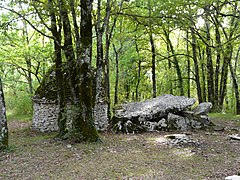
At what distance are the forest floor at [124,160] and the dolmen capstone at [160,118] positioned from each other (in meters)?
1.61

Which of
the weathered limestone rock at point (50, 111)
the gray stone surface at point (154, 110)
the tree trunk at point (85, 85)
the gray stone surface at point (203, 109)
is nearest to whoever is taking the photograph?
the tree trunk at point (85, 85)

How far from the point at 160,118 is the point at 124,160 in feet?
16.1

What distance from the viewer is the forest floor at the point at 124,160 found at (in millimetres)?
4789

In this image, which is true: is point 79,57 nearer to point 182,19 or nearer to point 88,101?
point 88,101

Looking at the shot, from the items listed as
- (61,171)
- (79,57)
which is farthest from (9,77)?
(61,171)

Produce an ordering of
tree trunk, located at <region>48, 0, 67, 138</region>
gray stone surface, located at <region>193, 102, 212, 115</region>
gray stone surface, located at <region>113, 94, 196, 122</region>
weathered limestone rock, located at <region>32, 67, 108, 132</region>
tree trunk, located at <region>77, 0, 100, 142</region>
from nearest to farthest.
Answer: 1. tree trunk, located at <region>77, 0, 100, 142</region>
2. tree trunk, located at <region>48, 0, 67, 138</region>
3. gray stone surface, located at <region>113, 94, 196, 122</region>
4. weathered limestone rock, located at <region>32, 67, 108, 132</region>
5. gray stone surface, located at <region>193, 102, 212, 115</region>

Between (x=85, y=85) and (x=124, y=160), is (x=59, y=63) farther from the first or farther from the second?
(x=124, y=160)

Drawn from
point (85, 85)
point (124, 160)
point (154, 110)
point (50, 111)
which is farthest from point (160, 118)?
point (124, 160)

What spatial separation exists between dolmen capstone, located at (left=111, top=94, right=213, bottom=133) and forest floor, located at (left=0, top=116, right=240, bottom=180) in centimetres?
161

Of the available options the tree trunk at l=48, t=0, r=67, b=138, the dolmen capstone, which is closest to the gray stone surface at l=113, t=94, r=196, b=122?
the dolmen capstone

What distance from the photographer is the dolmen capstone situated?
10.0 m

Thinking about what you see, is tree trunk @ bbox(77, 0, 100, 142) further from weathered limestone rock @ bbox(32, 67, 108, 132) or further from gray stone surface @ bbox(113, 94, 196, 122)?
gray stone surface @ bbox(113, 94, 196, 122)

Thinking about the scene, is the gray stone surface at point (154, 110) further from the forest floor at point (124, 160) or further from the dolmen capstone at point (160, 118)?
the forest floor at point (124, 160)

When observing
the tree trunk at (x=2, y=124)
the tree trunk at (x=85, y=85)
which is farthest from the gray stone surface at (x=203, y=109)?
the tree trunk at (x=2, y=124)
